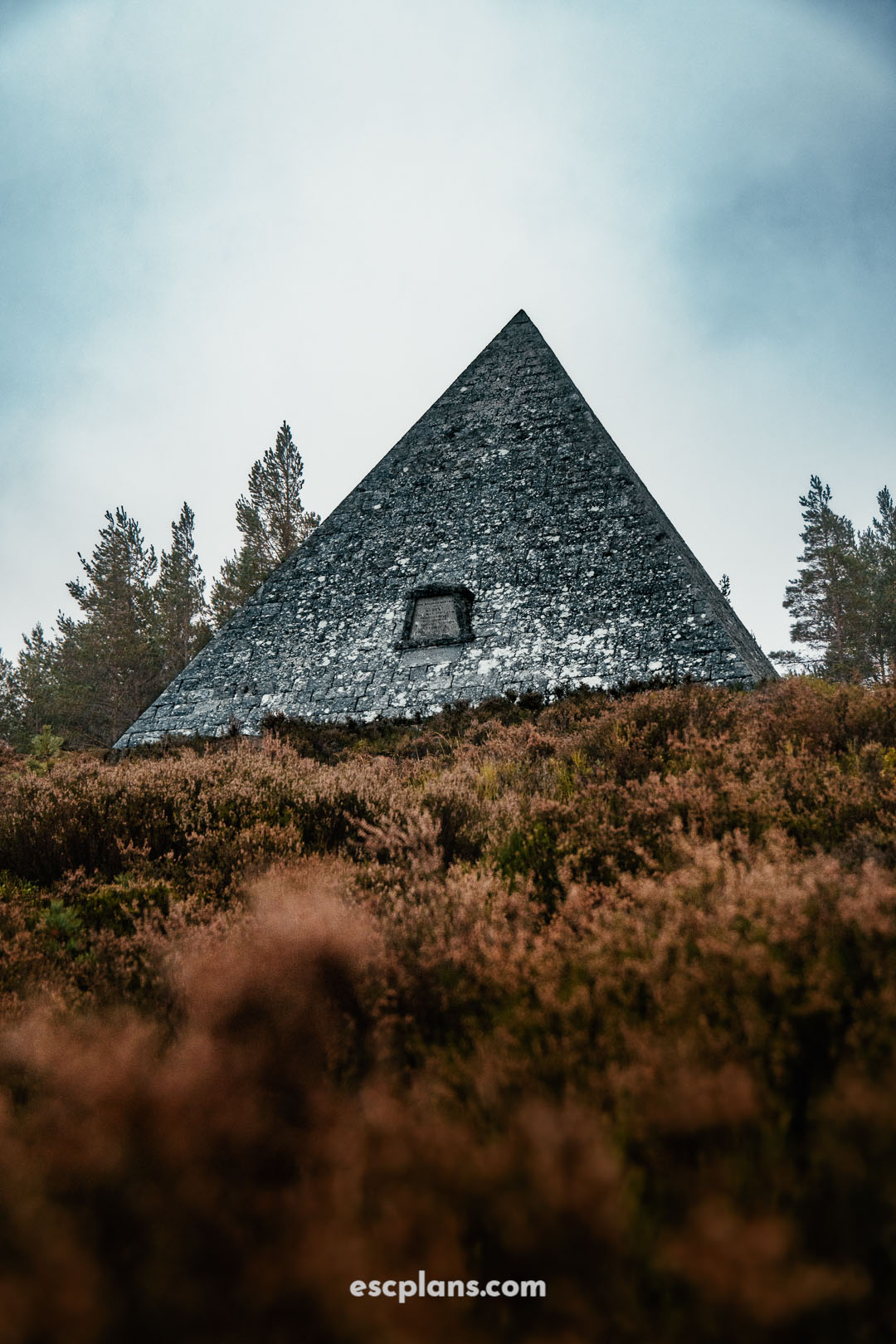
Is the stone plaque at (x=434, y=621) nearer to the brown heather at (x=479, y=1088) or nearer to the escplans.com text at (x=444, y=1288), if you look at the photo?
the brown heather at (x=479, y=1088)

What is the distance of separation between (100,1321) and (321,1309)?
1.39ft

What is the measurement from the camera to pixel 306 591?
11.5 meters

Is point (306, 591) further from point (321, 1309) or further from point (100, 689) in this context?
point (100, 689)

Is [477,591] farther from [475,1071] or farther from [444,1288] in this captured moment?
[444,1288]

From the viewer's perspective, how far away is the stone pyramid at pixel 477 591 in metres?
9.01

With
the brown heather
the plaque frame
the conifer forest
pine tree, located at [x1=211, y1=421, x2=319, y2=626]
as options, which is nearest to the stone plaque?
the plaque frame

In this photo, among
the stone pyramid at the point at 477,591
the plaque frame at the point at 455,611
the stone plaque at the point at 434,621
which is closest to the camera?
the stone pyramid at the point at 477,591

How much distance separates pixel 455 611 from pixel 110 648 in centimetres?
2355

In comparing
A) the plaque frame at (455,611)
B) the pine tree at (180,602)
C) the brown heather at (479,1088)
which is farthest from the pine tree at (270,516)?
the brown heather at (479,1088)

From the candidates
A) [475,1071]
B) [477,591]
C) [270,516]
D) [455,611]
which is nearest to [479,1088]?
[475,1071]

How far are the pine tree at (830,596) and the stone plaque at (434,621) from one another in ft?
80.6

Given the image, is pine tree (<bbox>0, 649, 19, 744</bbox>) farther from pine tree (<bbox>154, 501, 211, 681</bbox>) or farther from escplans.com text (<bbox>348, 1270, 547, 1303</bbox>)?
escplans.com text (<bbox>348, 1270, 547, 1303</bbox>)

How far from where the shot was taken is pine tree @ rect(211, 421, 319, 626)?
96.6 ft

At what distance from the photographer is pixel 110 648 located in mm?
28031
